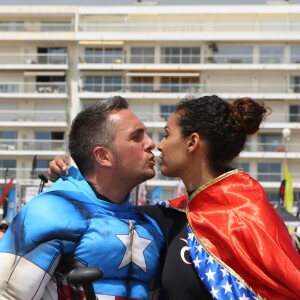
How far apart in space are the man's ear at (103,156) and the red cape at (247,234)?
0.69 meters

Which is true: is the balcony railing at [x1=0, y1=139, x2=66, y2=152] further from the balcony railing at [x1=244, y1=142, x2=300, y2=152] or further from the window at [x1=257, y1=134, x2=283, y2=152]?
the window at [x1=257, y1=134, x2=283, y2=152]

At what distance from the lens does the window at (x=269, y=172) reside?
51.8m

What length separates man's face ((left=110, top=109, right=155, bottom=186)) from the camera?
3291mm

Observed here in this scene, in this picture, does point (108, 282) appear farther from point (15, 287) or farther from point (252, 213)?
point (252, 213)

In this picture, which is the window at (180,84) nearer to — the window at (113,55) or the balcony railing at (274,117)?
the balcony railing at (274,117)

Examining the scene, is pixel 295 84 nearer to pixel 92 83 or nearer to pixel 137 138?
pixel 92 83

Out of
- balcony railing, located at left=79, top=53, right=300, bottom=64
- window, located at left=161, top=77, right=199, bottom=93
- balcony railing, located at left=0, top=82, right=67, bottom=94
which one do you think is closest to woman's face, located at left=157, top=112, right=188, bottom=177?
window, located at left=161, top=77, right=199, bottom=93

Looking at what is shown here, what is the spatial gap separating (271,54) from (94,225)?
175 ft

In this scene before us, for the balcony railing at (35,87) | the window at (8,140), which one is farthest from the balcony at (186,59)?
the window at (8,140)

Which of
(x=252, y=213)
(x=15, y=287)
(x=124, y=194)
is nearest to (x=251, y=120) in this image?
(x=252, y=213)

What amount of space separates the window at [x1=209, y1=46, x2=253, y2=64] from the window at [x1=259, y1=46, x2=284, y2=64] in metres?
0.85

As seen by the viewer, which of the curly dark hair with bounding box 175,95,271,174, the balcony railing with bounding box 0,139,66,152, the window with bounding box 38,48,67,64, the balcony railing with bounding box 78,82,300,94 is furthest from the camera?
the window with bounding box 38,48,67,64

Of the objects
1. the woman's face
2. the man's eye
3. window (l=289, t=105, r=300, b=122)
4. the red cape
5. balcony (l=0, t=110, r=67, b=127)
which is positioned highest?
the man's eye

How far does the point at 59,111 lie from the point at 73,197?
51.8 m
